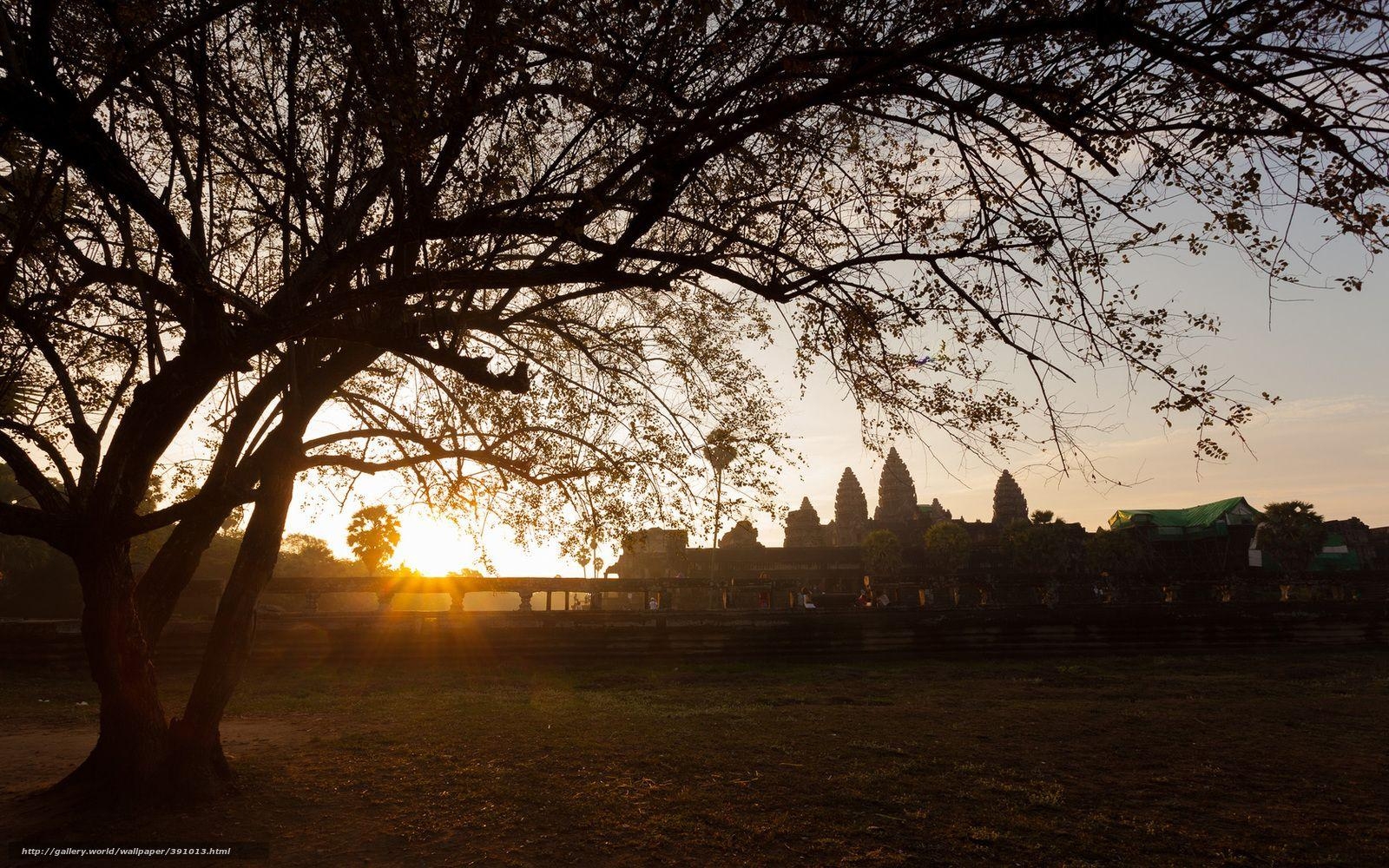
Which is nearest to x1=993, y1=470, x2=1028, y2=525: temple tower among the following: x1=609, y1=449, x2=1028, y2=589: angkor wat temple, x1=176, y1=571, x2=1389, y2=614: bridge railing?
x1=609, y1=449, x2=1028, y2=589: angkor wat temple

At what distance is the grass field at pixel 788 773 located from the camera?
15.7ft

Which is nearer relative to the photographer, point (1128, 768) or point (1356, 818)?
point (1356, 818)

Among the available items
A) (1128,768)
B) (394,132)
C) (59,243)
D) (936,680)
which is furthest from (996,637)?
(59,243)

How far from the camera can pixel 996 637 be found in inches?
597

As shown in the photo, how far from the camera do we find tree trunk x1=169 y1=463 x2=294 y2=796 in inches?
241

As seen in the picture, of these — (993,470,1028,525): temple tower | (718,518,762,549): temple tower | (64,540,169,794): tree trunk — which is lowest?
(64,540,169,794): tree trunk

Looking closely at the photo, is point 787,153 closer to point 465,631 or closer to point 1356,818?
point 1356,818

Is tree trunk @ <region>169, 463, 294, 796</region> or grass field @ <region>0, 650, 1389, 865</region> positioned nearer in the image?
grass field @ <region>0, 650, 1389, 865</region>

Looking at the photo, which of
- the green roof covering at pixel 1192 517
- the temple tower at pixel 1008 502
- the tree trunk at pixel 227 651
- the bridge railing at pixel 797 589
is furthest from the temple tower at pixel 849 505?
the tree trunk at pixel 227 651

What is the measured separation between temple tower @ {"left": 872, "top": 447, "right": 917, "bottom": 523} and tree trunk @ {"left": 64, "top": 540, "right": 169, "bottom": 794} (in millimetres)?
74905

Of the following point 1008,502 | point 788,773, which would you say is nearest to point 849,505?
point 1008,502

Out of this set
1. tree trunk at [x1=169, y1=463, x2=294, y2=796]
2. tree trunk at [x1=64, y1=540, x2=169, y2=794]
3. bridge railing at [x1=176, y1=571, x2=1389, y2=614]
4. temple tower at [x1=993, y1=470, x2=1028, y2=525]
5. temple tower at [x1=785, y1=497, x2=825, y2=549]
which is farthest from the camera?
temple tower at [x1=993, y1=470, x2=1028, y2=525]

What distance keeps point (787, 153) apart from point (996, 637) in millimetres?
12766

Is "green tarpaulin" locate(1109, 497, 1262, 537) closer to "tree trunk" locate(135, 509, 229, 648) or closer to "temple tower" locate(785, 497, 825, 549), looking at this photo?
"temple tower" locate(785, 497, 825, 549)
